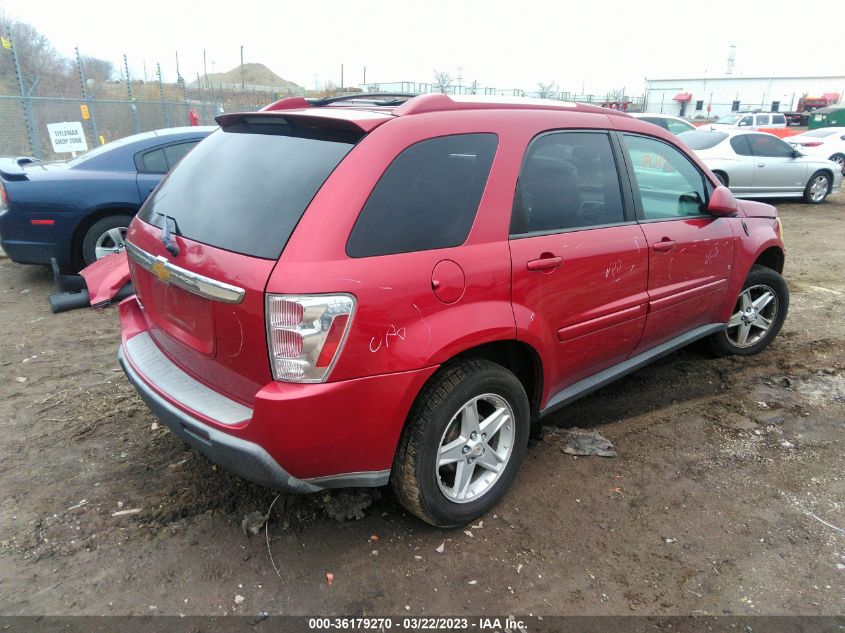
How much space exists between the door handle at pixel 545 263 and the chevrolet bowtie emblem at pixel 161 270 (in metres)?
1.54

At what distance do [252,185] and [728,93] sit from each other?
81.5 meters

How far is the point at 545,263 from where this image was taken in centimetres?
267

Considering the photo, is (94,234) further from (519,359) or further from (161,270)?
(519,359)

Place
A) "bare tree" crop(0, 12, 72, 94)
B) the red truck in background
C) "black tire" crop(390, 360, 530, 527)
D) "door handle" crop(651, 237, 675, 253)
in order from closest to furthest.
A: "black tire" crop(390, 360, 530, 527) → "door handle" crop(651, 237, 675, 253) → "bare tree" crop(0, 12, 72, 94) → the red truck in background

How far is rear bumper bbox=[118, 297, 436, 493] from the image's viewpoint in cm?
208

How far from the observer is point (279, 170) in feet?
7.72

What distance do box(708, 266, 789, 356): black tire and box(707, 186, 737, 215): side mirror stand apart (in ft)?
2.63

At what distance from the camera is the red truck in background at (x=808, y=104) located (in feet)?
128

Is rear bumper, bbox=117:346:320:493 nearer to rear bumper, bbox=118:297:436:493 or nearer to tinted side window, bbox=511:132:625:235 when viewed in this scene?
rear bumper, bbox=118:297:436:493

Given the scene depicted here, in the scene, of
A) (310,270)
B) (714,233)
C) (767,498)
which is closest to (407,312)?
(310,270)

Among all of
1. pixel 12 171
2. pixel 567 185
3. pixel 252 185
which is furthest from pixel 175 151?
pixel 567 185

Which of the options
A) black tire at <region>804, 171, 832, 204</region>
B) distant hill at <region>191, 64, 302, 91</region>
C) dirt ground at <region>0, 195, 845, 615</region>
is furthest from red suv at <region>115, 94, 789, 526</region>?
distant hill at <region>191, 64, 302, 91</region>

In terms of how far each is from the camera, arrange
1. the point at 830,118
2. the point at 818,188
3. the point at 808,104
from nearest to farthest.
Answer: the point at 818,188, the point at 830,118, the point at 808,104

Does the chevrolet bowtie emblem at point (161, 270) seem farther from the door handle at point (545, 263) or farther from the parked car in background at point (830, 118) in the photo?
the parked car in background at point (830, 118)
